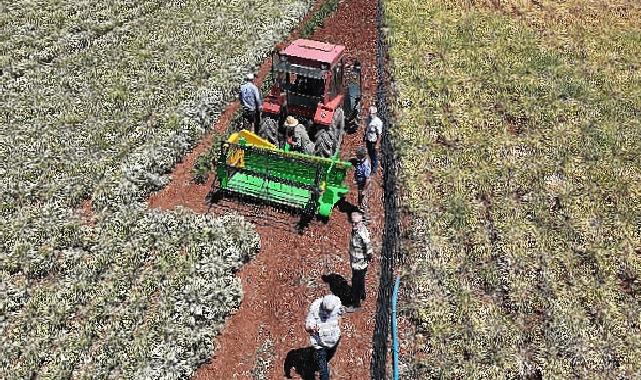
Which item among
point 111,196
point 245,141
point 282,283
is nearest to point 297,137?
point 245,141

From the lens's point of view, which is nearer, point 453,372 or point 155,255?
point 453,372

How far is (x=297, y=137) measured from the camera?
1534cm

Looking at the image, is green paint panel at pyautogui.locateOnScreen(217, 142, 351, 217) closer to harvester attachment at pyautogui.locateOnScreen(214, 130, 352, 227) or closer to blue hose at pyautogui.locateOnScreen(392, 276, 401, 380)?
harvester attachment at pyautogui.locateOnScreen(214, 130, 352, 227)

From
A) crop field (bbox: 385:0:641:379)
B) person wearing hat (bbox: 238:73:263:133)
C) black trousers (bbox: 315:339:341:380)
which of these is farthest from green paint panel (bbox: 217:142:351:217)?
black trousers (bbox: 315:339:341:380)

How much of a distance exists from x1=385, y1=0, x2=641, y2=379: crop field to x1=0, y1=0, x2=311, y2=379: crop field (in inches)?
180

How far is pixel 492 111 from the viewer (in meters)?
20.0

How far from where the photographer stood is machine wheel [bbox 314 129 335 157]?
50.2 feet

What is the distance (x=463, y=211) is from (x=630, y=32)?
621 inches

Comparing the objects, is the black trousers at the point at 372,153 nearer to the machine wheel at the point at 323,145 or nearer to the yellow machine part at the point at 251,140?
the machine wheel at the point at 323,145

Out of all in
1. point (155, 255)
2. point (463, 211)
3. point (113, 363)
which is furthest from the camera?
point (463, 211)

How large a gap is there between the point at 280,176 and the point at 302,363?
5.06m

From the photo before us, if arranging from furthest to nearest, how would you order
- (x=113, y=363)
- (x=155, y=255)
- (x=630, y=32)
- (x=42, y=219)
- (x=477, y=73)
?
(x=630, y=32), (x=477, y=73), (x=42, y=219), (x=155, y=255), (x=113, y=363)

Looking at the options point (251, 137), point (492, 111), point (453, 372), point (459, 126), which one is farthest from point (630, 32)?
point (453, 372)

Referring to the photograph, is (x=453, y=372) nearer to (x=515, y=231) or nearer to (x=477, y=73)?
(x=515, y=231)
